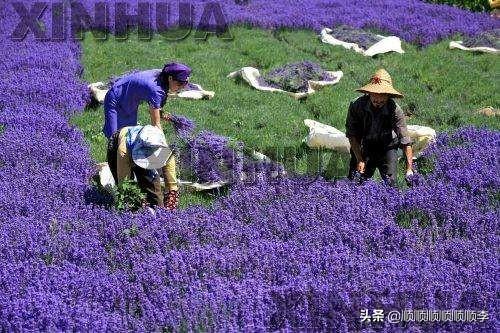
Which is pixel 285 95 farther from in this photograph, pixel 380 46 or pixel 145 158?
pixel 145 158

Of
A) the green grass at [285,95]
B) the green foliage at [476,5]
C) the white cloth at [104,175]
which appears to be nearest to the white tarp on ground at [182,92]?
the green grass at [285,95]

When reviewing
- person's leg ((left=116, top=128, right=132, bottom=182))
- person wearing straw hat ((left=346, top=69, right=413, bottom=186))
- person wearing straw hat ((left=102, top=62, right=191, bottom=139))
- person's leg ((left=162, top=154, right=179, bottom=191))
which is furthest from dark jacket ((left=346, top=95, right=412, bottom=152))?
person's leg ((left=116, top=128, right=132, bottom=182))

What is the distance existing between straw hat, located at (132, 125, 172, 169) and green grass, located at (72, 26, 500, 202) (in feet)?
6.17

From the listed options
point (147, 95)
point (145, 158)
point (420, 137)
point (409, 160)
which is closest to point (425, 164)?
point (420, 137)

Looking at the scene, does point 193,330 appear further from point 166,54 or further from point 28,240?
point 166,54

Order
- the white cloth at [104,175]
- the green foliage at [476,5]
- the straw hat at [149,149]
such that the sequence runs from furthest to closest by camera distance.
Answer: the green foliage at [476,5] < the white cloth at [104,175] < the straw hat at [149,149]

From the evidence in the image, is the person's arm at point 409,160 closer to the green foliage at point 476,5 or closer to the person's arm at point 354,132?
the person's arm at point 354,132

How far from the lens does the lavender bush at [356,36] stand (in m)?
12.3

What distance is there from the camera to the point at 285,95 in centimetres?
941

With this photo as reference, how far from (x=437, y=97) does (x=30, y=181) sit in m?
5.90

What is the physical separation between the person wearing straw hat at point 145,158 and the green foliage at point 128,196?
0.15 m

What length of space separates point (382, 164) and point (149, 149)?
Result: 2142mm

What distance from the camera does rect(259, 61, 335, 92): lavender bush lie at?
9730 mm

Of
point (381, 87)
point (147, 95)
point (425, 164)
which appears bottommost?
point (425, 164)
